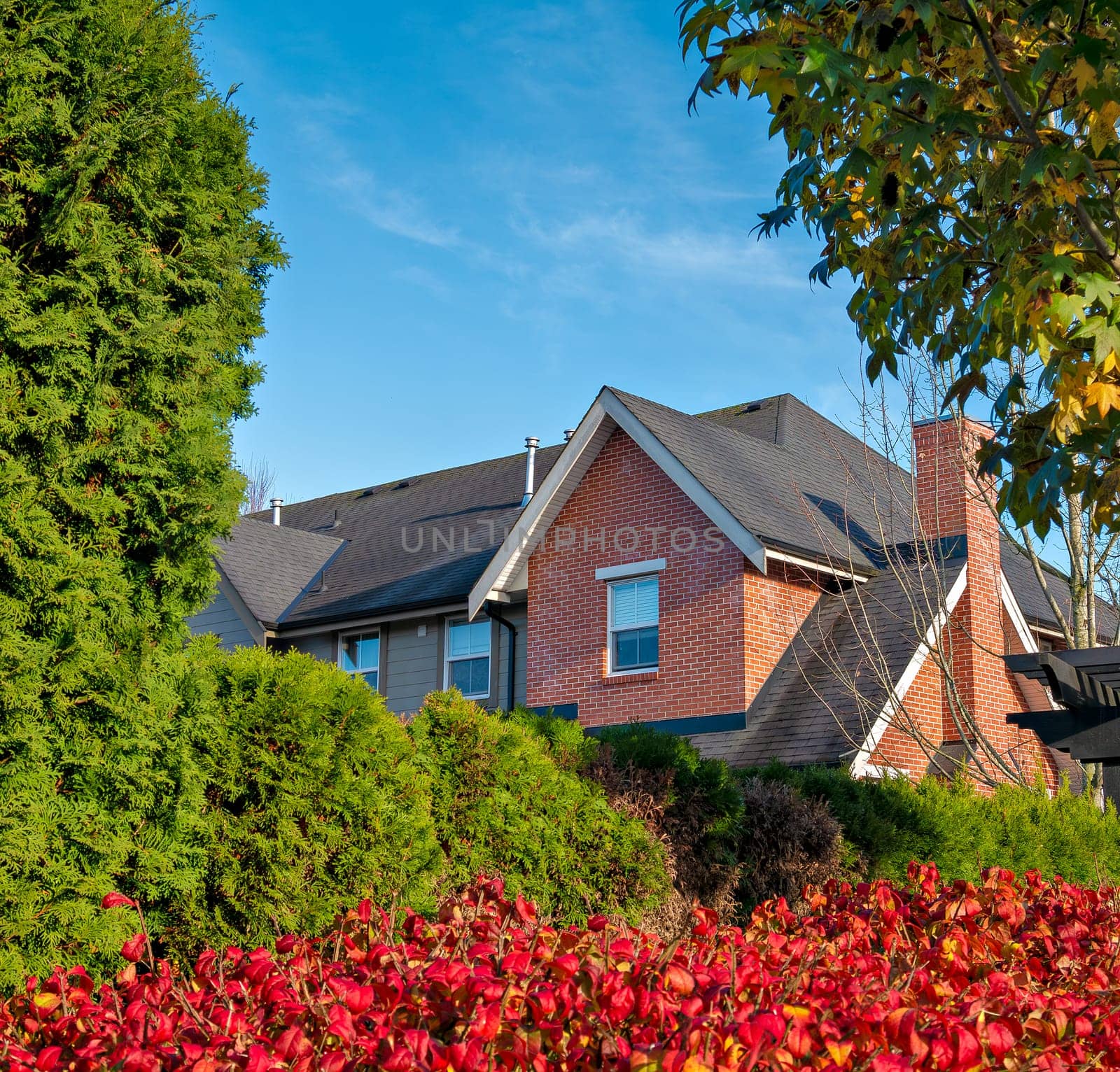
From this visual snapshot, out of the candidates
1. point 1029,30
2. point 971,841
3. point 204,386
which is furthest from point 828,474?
point 204,386

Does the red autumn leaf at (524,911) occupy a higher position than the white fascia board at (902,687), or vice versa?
the white fascia board at (902,687)

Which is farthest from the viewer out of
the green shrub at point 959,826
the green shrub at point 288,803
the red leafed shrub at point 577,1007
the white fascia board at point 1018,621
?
the white fascia board at point 1018,621

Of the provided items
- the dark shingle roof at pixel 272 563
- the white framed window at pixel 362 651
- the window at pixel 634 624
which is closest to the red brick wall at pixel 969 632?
the window at pixel 634 624

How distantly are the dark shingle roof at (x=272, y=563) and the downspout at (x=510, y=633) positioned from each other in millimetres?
4580

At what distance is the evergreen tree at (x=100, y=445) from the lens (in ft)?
17.4

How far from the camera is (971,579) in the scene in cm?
1700

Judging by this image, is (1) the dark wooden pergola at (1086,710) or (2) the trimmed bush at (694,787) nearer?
(1) the dark wooden pergola at (1086,710)

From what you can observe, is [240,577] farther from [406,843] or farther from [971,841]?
[406,843]

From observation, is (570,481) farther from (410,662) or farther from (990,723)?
(990,723)

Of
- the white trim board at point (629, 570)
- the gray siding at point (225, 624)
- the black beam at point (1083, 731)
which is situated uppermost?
the white trim board at point (629, 570)

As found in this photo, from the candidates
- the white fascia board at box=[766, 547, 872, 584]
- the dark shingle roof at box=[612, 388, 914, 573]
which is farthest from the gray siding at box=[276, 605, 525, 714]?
the white fascia board at box=[766, 547, 872, 584]

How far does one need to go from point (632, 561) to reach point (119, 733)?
40.3ft

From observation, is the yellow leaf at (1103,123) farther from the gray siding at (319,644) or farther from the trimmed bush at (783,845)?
the gray siding at (319,644)

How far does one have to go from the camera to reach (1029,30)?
6676mm
